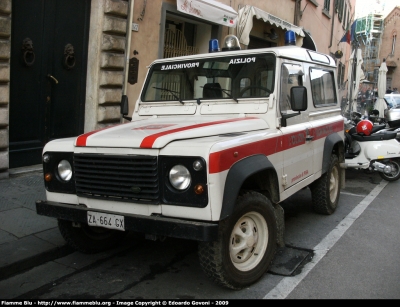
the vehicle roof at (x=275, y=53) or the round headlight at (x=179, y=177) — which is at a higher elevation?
the vehicle roof at (x=275, y=53)

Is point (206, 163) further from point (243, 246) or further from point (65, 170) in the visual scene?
point (65, 170)

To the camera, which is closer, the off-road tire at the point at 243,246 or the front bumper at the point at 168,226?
the front bumper at the point at 168,226

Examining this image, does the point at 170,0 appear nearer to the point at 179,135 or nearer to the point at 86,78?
the point at 86,78

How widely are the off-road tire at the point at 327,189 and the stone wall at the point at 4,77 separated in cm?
437

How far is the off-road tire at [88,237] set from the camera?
3959mm

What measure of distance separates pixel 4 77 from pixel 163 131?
3.70 meters

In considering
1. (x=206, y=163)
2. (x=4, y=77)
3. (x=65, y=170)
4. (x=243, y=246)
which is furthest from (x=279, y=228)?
(x=4, y=77)

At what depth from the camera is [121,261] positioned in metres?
4.14

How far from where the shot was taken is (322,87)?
5496 millimetres

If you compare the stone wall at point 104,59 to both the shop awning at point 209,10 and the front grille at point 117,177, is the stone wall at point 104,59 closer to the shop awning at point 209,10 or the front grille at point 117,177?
the shop awning at point 209,10

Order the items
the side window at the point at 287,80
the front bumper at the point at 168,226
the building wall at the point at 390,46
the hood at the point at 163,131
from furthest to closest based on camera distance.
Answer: the building wall at the point at 390,46 < the side window at the point at 287,80 < the hood at the point at 163,131 < the front bumper at the point at 168,226

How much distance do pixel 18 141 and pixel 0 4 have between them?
2030 mm

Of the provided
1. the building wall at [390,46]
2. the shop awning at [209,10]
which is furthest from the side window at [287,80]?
the building wall at [390,46]

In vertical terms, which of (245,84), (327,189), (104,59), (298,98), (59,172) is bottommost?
(327,189)
